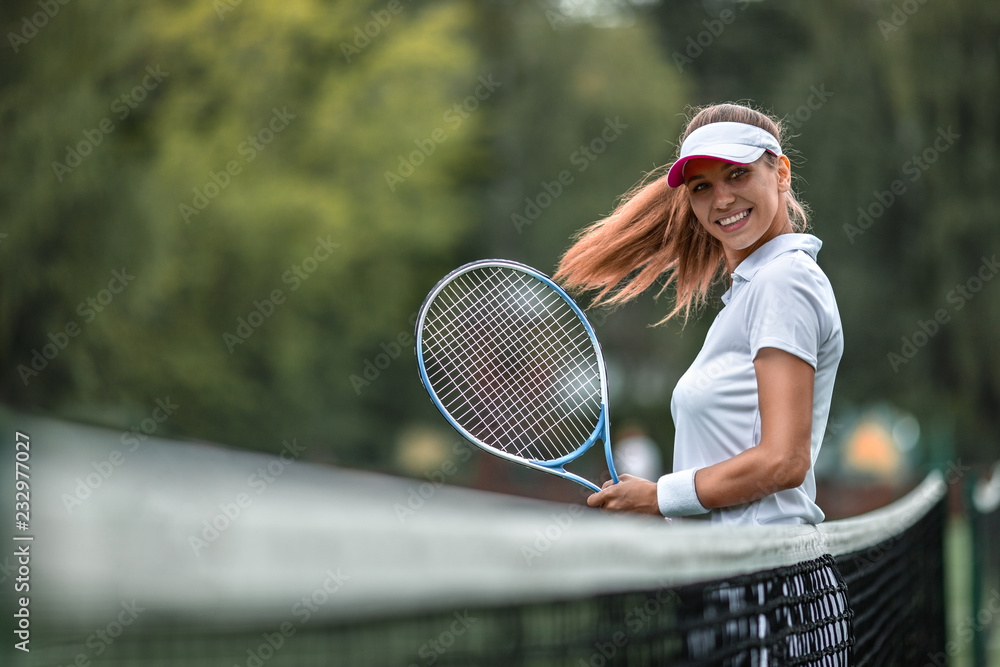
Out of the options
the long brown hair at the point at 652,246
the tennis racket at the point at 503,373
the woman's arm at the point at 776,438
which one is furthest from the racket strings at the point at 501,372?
the woman's arm at the point at 776,438

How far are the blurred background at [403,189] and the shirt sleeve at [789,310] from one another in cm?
881

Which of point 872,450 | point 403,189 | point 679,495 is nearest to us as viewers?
point 679,495

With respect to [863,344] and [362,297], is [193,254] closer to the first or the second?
[362,297]

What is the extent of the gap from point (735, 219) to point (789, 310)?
270 millimetres

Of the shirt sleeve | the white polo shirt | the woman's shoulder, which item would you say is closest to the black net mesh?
the white polo shirt

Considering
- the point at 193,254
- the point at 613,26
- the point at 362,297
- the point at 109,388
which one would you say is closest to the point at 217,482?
the point at 109,388

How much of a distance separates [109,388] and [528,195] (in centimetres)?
1067

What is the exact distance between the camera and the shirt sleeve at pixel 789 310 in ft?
6.09

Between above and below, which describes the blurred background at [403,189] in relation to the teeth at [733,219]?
above

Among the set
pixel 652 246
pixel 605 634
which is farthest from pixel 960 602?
pixel 605 634

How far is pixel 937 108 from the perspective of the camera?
46.5ft

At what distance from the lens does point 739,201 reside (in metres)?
2.08

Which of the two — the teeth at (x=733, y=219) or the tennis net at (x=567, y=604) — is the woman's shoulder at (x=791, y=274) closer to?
the teeth at (x=733, y=219)

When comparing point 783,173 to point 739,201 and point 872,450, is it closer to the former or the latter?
point 739,201
